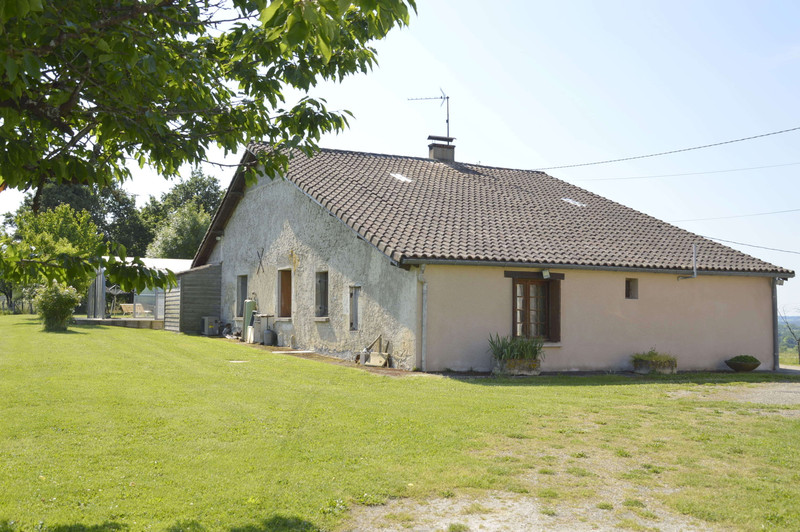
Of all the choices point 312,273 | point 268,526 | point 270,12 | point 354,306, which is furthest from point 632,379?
point 270,12

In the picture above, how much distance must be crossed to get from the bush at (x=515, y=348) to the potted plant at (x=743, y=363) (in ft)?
18.0

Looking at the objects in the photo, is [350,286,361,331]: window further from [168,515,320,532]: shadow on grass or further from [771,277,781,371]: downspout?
[168,515,320,532]: shadow on grass

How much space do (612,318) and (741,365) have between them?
3.49 m

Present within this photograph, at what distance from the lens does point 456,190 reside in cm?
1864

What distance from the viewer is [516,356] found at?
13.5 m

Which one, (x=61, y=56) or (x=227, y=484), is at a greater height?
(x=61, y=56)

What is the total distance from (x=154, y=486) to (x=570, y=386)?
846 centimetres

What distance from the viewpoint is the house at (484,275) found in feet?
45.6

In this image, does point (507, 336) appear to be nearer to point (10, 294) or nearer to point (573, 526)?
point (573, 526)

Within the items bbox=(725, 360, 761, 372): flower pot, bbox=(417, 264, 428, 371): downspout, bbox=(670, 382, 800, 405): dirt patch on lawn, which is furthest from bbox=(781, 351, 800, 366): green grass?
bbox=(417, 264, 428, 371): downspout

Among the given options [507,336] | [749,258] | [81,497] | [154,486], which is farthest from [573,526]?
[749,258]

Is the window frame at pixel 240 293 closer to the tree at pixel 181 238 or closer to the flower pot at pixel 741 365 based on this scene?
the flower pot at pixel 741 365

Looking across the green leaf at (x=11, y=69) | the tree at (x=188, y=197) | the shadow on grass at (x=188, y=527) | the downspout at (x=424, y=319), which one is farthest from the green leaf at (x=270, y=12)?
the tree at (x=188, y=197)

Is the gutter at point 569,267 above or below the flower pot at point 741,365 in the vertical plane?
above
